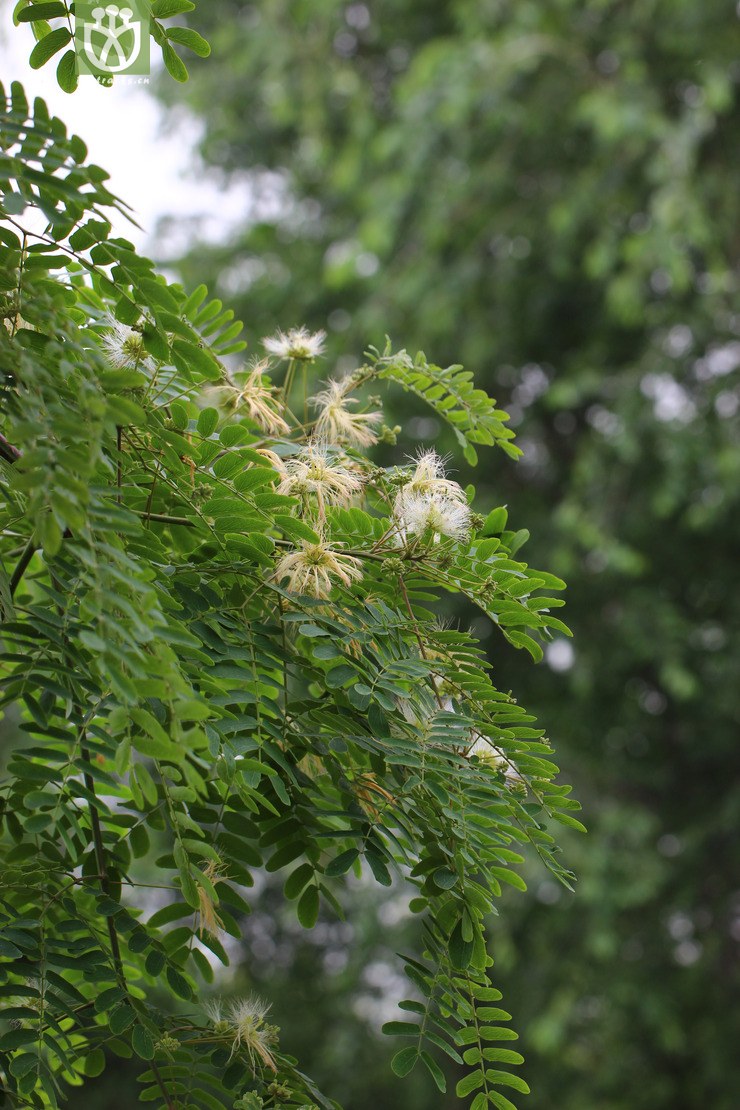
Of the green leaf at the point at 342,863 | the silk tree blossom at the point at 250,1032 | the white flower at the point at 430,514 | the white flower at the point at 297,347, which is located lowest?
the silk tree blossom at the point at 250,1032

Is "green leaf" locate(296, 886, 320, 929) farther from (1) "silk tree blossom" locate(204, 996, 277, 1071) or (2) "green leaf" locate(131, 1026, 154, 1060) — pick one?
(2) "green leaf" locate(131, 1026, 154, 1060)

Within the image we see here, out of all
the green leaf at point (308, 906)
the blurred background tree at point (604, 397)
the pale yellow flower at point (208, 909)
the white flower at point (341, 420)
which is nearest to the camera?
the pale yellow flower at point (208, 909)

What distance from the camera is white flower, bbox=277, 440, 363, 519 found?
1.15 meters

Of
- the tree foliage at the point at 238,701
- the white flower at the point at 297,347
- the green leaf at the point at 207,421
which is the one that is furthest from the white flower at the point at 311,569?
the white flower at the point at 297,347

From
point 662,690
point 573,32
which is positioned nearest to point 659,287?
point 573,32

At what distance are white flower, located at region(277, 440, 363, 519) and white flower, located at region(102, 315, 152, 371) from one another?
0.17 m

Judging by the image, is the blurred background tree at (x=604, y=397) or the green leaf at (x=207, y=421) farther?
the blurred background tree at (x=604, y=397)

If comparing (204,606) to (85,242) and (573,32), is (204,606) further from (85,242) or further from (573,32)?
(573,32)

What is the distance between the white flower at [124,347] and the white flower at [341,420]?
25 centimetres

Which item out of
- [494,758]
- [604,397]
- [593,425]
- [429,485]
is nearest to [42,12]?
[429,485]

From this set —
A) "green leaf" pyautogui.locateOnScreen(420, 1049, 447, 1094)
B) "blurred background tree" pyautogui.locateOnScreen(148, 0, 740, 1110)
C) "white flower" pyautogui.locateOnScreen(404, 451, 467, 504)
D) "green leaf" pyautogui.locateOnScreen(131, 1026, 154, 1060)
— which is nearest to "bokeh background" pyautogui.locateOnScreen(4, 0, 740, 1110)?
"blurred background tree" pyautogui.locateOnScreen(148, 0, 740, 1110)

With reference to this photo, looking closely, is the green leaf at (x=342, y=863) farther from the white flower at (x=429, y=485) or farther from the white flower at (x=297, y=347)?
the white flower at (x=297, y=347)

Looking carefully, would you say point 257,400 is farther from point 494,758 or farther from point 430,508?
point 494,758

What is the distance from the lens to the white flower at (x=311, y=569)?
1.10 m
